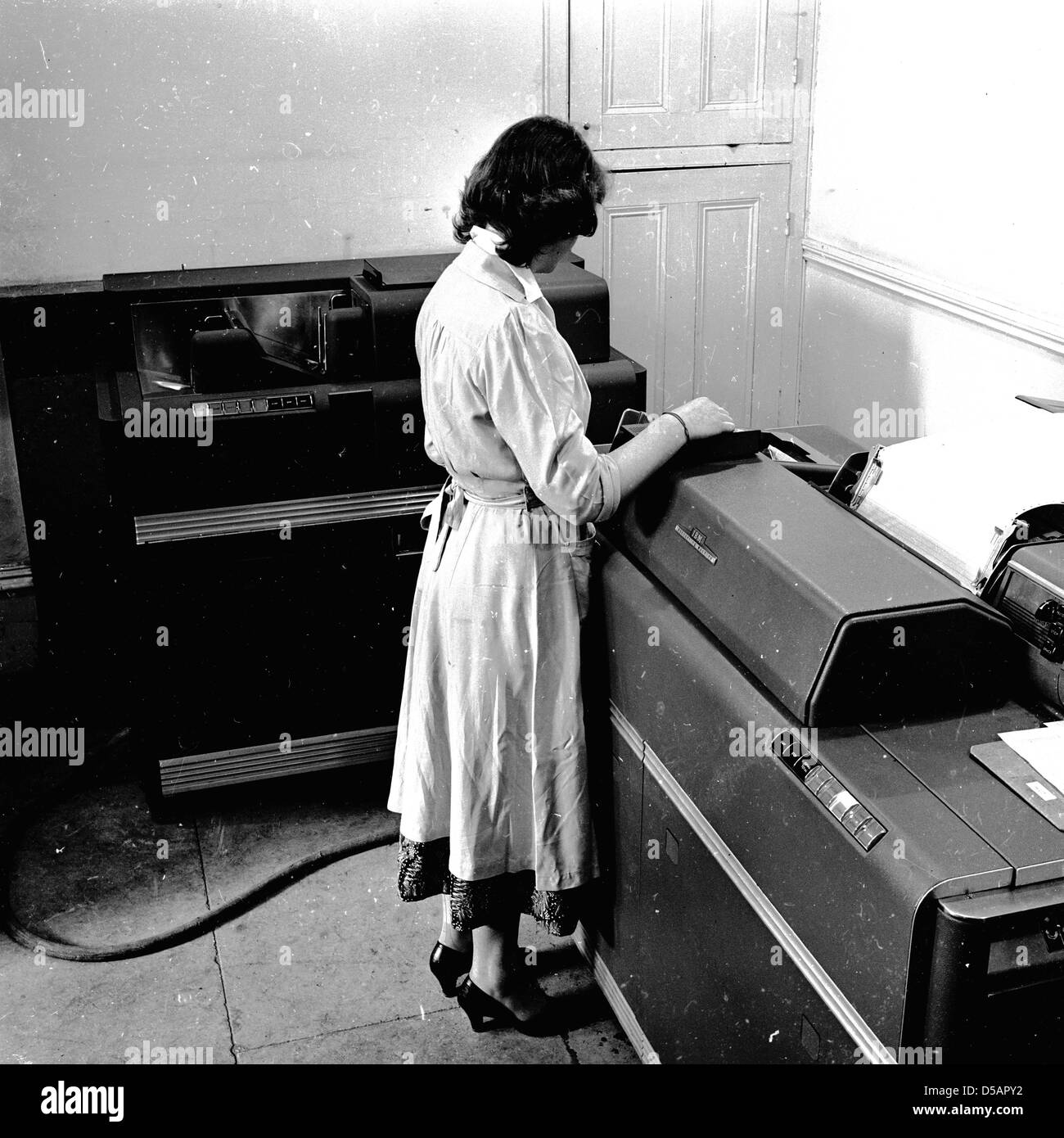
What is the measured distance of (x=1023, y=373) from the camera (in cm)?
314

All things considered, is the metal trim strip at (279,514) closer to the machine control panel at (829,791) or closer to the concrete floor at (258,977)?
the concrete floor at (258,977)

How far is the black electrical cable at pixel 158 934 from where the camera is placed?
8.39 feet

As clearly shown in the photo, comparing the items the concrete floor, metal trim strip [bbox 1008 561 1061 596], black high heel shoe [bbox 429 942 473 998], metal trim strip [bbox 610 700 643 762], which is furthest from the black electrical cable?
metal trim strip [bbox 1008 561 1061 596]

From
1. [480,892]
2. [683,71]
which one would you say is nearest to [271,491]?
[480,892]

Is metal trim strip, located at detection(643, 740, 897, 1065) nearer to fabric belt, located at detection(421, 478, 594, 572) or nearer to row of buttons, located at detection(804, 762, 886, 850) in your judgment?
row of buttons, located at detection(804, 762, 886, 850)

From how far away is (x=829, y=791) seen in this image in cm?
141

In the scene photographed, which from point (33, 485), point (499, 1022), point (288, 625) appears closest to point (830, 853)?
point (499, 1022)

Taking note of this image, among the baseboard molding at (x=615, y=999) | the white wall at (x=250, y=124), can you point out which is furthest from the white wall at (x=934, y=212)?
the baseboard molding at (x=615, y=999)

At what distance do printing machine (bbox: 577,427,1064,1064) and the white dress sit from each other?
3.4 inches

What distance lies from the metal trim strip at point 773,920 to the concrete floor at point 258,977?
710 millimetres

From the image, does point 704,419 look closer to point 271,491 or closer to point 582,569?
point 582,569

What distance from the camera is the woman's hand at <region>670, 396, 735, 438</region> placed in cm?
198

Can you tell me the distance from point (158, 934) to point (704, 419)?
1.56 meters

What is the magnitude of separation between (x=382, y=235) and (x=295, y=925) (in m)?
1.99
